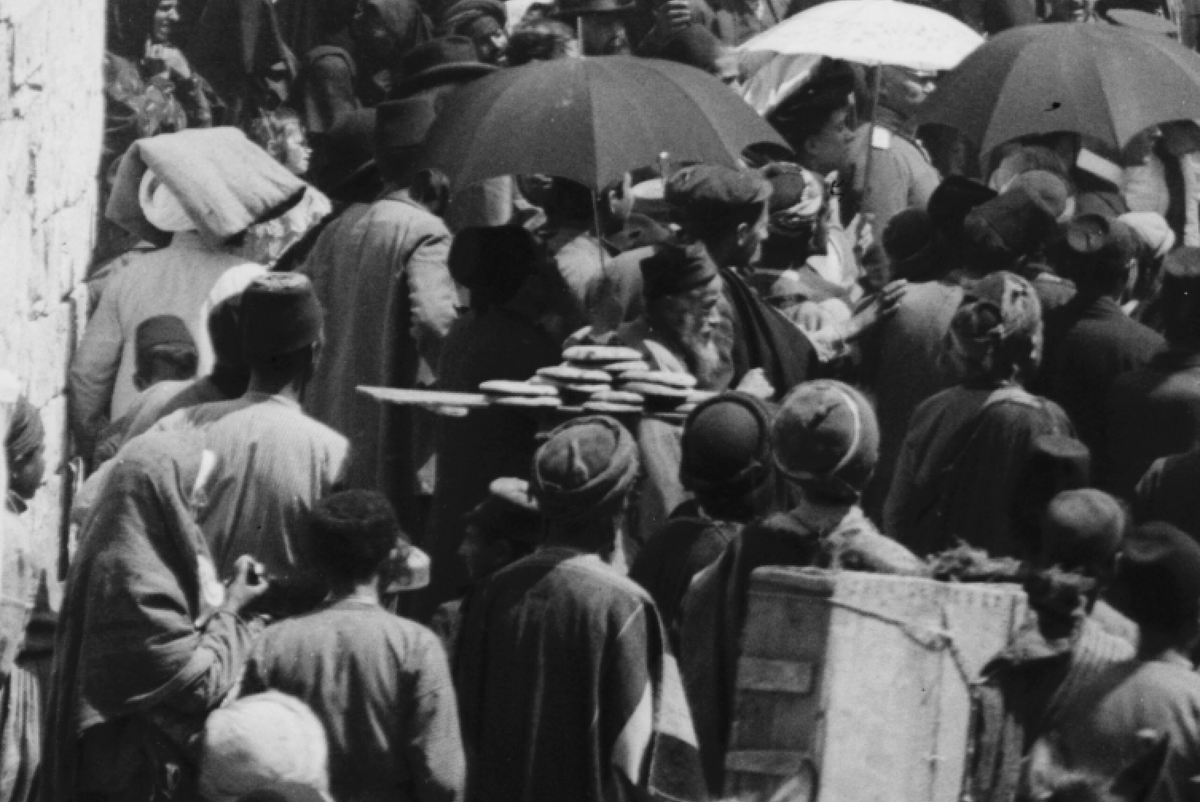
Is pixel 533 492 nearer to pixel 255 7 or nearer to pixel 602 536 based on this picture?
pixel 602 536

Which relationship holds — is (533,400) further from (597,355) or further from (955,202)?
(955,202)

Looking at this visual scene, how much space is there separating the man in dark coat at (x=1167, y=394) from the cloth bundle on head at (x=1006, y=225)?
54 centimetres

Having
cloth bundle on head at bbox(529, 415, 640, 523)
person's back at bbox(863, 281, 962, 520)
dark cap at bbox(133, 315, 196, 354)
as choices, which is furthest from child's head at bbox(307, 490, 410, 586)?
person's back at bbox(863, 281, 962, 520)

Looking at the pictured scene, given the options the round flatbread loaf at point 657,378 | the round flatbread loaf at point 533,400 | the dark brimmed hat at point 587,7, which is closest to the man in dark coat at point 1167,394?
the round flatbread loaf at point 657,378

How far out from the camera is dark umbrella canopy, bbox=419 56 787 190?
10438 millimetres

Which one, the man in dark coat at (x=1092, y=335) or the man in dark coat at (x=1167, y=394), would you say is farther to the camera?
the man in dark coat at (x=1092, y=335)

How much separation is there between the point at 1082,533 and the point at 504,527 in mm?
1895

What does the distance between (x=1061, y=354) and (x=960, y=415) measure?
955 millimetres

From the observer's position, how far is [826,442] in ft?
26.0

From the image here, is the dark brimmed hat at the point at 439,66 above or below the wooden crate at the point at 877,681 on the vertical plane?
above

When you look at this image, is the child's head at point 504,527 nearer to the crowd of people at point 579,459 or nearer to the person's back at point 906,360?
the crowd of people at point 579,459

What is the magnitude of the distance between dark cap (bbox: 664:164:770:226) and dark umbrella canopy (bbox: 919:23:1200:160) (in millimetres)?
1817

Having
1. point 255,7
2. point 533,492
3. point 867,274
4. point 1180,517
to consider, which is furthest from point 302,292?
point 255,7

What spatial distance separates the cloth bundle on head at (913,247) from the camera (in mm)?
11133
